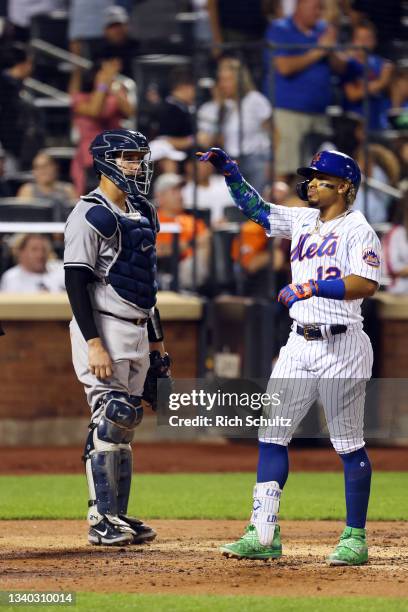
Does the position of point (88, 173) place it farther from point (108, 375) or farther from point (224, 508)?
point (108, 375)

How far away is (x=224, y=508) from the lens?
8281mm

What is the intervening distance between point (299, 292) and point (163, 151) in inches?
317

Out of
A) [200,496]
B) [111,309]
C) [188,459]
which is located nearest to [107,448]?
[111,309]

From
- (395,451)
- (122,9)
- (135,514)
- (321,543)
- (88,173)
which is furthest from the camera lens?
(122,9)

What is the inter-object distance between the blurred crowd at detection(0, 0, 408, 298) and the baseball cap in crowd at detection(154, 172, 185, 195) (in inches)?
1.0

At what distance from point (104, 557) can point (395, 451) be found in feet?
19.3

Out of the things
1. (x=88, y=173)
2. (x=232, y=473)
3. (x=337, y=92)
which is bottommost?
(x=232, y=473)

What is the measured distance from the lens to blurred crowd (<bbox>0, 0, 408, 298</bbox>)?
11.9 meters

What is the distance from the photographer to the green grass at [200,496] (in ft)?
26.4

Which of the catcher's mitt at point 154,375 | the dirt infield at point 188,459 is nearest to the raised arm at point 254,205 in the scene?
the catcher's mitt at point 154,375

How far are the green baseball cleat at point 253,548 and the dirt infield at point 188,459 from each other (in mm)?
4431

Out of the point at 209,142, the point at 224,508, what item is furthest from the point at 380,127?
the point at 224,508

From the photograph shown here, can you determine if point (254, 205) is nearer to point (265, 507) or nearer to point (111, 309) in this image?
point (111, 309)

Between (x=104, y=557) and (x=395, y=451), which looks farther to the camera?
(x=395, y=451)
